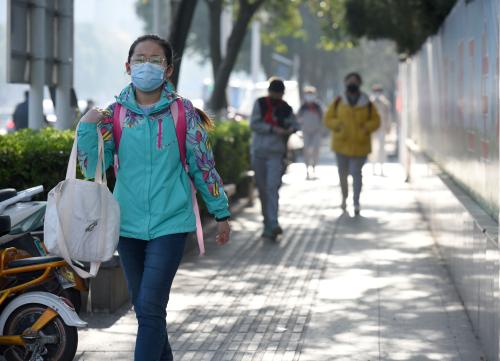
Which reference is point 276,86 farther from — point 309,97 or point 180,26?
point 309,97

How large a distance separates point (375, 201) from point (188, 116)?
1375 centimetres

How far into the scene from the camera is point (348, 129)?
16531 millimetres

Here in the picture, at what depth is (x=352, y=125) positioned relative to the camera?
16562mm

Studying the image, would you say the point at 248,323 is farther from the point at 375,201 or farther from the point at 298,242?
the point at 375,201

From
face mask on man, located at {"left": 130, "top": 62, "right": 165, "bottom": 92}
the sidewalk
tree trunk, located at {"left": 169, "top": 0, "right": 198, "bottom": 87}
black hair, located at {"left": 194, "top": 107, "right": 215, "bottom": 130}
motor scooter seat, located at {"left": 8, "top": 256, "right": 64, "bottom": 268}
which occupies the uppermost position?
tree trunk, located at {"left": 169, "top": 0, "right": 198, "bottom": 87}

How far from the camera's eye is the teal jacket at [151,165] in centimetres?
578

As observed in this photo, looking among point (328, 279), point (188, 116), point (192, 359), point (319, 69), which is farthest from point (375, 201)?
point (319, 69)

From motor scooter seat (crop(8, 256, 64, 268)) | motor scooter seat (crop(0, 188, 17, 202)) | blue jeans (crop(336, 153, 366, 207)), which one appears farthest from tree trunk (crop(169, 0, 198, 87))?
motor scooter seat (crop(8, 256, 64, 268))

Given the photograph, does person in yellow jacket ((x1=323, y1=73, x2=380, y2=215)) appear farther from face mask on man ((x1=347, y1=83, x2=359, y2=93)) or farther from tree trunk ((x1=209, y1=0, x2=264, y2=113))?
tree trunk ((x1=209, y1=0, x2=264, y2=113))

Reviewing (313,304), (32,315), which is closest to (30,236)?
(32,315)

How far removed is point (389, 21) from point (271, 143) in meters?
5.64

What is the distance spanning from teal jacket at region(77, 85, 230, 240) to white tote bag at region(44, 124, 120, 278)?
75 millimetres

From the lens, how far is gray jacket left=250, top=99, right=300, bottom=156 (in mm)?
13672

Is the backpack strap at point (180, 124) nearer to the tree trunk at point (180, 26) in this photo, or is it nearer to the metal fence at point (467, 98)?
the metal fence at point (467, 98)
